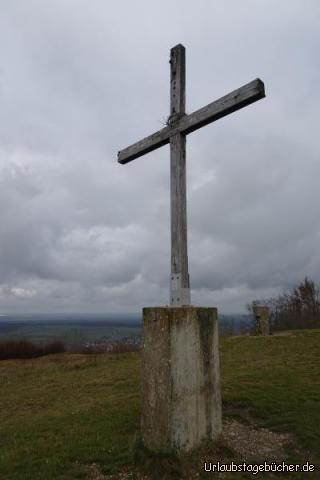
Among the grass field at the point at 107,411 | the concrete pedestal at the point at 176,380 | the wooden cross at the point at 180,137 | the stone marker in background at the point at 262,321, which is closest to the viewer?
the concrete pedestal at the point at 176,380

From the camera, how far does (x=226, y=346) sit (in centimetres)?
1833

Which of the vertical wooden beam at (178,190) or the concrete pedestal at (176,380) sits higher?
the vertical wooden beam at (178,190)

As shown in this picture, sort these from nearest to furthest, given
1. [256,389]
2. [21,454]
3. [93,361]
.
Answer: [21,454], [256,389], [93,361]

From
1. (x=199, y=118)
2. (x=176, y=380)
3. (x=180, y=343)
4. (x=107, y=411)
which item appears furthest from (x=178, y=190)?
(x=107, y=411)

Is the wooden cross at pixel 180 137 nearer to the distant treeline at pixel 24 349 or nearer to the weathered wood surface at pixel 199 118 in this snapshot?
the weathered wood surface at pixel 199 118

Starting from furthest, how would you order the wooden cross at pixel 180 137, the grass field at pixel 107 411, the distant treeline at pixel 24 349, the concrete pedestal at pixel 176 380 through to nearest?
the distant treeline at pixel 24 349
the grass field at pixel 107 411
the wooden cross at pixel 180 137
the concrete pedestal at pixel 176 380

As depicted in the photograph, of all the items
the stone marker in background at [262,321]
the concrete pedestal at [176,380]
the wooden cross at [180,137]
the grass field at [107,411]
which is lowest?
the grass field at [107,411]

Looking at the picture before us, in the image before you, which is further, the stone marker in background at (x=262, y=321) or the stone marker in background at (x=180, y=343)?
the stone marker in background at (x=262, y=321)

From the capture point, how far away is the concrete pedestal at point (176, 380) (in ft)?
16.6

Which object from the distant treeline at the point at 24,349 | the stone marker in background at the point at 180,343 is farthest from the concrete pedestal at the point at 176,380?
the distant treeline at the point at 24,349

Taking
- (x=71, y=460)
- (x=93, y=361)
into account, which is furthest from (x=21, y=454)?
(x=93, y=361)

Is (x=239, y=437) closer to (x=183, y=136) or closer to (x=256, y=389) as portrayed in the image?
(x=256, y=389)

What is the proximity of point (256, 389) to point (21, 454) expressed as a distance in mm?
4787

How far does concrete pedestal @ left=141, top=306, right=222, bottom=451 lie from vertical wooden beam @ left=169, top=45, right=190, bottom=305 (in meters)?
0.32
